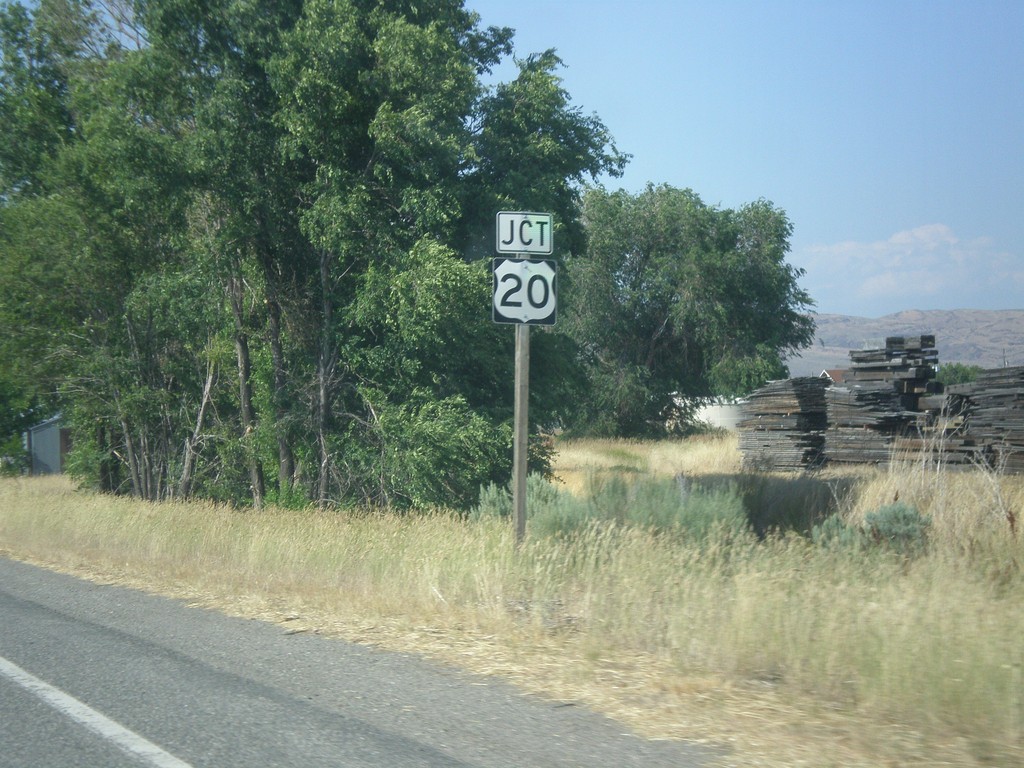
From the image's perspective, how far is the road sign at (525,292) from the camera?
9.78 m

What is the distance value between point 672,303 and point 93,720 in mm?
50015

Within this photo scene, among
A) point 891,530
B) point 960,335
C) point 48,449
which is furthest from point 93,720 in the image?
point 960,335

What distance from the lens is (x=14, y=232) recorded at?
22016 millimetres

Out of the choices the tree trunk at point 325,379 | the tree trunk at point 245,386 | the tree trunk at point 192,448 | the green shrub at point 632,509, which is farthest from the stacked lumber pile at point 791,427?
the tree trunk at point 192,448

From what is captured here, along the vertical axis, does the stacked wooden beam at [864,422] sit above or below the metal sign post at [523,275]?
below

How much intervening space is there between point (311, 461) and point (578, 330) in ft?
112

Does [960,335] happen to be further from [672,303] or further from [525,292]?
[525,292]

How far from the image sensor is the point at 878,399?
968 inches

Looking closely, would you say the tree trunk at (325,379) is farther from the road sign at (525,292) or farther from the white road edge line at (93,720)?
the white road edge line at (93,720)

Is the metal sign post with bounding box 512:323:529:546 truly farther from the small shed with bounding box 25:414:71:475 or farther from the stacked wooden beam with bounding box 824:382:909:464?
the small shed with bounding box 25:414:71:475

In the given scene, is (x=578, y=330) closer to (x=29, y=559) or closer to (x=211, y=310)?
(x=211, y=310)

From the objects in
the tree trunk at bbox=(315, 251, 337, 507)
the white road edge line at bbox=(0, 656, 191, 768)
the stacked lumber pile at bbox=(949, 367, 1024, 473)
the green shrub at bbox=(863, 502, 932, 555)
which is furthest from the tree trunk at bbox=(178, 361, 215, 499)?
the stacked lumber pile at bbox=(949, 367, 1024, 473)

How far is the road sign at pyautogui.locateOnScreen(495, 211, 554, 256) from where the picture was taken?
9.76m

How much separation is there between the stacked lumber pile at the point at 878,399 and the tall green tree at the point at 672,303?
25.6 m
